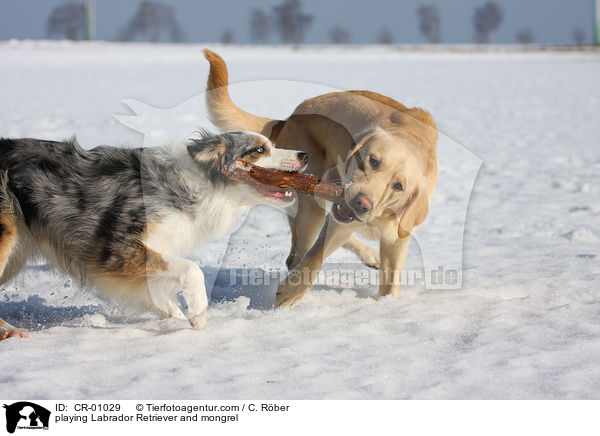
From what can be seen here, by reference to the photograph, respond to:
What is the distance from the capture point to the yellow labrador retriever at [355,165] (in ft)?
13.3

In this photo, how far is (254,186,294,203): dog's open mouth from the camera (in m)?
3.74

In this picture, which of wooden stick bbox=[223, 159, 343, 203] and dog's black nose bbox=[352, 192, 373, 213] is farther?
dog's black nose bbox=[352, 192, 373, 213]

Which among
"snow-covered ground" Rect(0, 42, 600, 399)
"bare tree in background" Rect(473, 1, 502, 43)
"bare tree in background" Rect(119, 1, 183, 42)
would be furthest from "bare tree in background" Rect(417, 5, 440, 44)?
"snow-covered ground" Rect(0, 42, 600, 399)

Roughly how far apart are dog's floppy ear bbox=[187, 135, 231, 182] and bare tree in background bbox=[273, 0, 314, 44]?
95.5 m

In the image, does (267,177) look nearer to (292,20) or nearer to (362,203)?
(362,203)

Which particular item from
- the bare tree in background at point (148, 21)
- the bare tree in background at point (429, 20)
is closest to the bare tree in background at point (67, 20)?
the bare tree in background at point (148, 21)

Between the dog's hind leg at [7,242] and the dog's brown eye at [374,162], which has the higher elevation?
the dog's brown eye at [374,162]

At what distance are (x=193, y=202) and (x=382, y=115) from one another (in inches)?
65.7

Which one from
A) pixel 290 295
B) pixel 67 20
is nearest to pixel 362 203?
pixel 290 295
